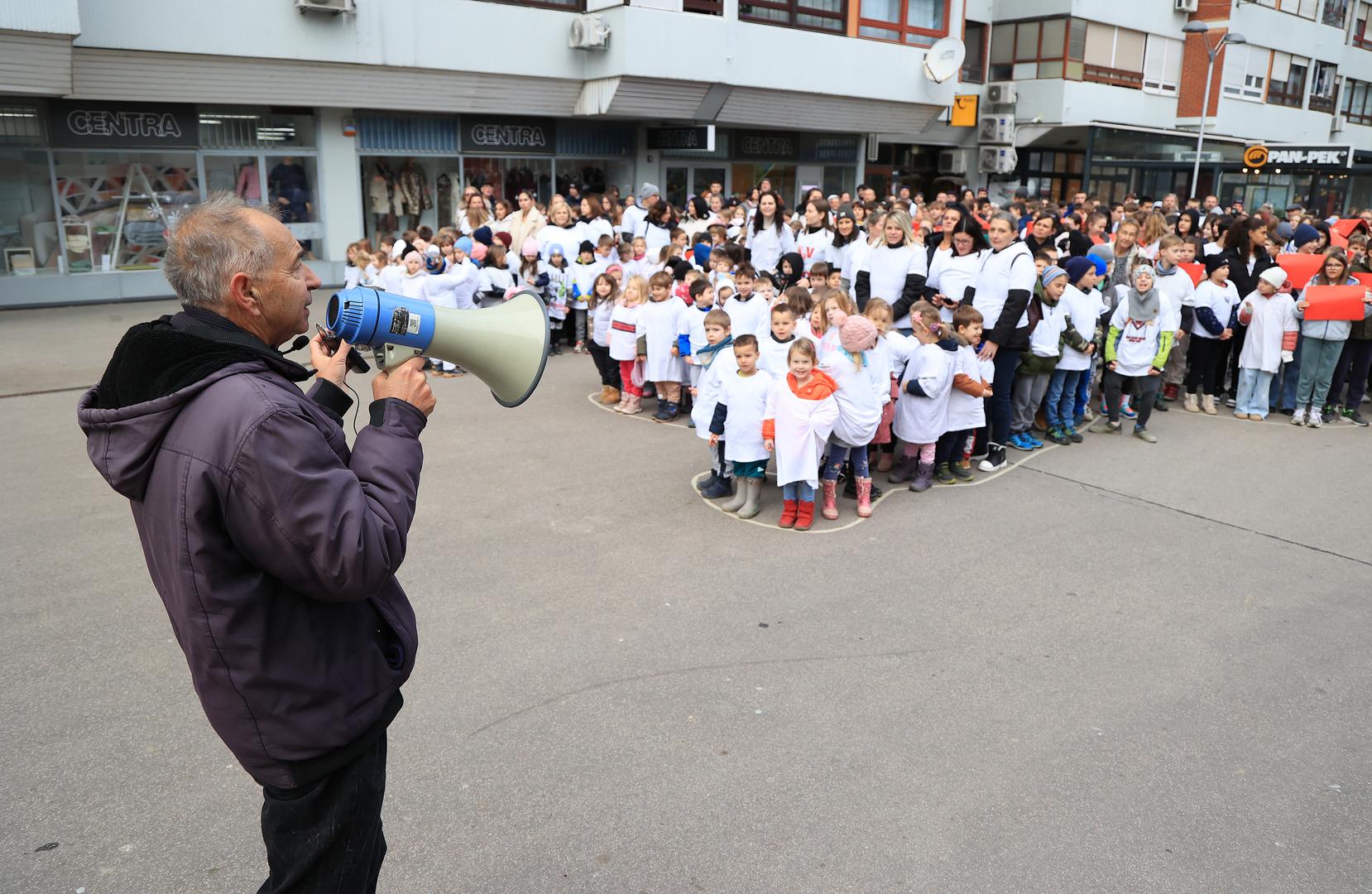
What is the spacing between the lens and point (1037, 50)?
88.0 feet

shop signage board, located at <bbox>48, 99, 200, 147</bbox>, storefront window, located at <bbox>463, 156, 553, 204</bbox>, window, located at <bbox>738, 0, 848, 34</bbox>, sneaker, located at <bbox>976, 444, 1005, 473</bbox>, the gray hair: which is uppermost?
window, located at <bbox>738, 0, 848, 34</bbox>

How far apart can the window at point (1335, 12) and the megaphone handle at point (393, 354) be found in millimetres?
40987

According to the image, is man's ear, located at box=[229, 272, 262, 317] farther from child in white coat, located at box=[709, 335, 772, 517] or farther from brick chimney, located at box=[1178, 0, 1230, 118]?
→ brick chimney, located at box=[1178, 0, 1230, 118]

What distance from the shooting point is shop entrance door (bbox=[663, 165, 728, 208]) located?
Answer: 21641mm

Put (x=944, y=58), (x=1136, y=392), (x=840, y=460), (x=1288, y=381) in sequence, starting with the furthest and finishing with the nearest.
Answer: (x=944, y=58)
(x=1288, y=381)
(x=1136, y=392)
(x=840, y=460)

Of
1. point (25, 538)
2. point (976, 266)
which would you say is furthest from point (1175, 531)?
point (25, 538)

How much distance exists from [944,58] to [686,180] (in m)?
6.48

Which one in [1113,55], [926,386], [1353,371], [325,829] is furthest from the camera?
[1113,55]

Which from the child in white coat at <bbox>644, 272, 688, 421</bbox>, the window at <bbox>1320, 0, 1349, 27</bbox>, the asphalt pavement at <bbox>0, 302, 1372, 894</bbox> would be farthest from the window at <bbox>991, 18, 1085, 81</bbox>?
the asphalt pavement at <bbox>0, 302, 1372, 894</bbox>

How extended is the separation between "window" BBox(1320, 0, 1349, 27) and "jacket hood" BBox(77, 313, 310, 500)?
41.5m

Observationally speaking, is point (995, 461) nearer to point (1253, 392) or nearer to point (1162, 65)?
point (1253, 392)

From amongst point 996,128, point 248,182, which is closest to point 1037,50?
point 996,128

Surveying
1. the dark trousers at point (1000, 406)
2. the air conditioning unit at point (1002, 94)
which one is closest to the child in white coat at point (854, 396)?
the dark trousers at point (1000, 406)

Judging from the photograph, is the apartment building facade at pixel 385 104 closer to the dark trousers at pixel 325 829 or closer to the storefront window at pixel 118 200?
the storefront window at pixel 118 200
